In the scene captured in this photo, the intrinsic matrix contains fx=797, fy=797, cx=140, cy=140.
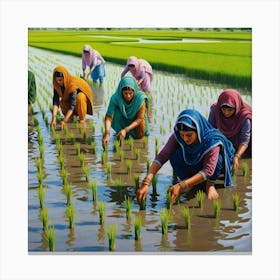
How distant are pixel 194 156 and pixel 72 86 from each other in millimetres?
1579

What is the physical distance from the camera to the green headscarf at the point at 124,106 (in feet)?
26.2

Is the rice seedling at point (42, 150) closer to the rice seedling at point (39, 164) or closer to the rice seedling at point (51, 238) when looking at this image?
the rice seedling at point (39, 164)

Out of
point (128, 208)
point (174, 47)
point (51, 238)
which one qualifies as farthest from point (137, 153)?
point (51, 238)

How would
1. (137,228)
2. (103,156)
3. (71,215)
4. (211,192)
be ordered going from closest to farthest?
(137,228)
(71,215)
(211,192)
(103,156)

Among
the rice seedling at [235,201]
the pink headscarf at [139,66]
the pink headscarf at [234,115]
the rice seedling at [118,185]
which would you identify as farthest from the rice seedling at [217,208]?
the pink headscarf at [139,66]

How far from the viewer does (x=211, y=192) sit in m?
7.55

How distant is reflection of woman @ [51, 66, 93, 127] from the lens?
8.14 metres

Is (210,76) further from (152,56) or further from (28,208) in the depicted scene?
(28,208)

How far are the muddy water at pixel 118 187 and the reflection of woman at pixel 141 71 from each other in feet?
0.24

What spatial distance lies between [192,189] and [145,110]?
3.32 feet

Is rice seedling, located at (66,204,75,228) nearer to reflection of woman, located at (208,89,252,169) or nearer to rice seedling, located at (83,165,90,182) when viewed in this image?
rice seedling, located at (83,165,90,182)

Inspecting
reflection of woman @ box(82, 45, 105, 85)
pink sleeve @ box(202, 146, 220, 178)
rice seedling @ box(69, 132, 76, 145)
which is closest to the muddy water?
rice seedling @ box(69, 132, 76, 145)

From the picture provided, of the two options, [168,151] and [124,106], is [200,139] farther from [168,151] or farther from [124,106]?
[124,106]
